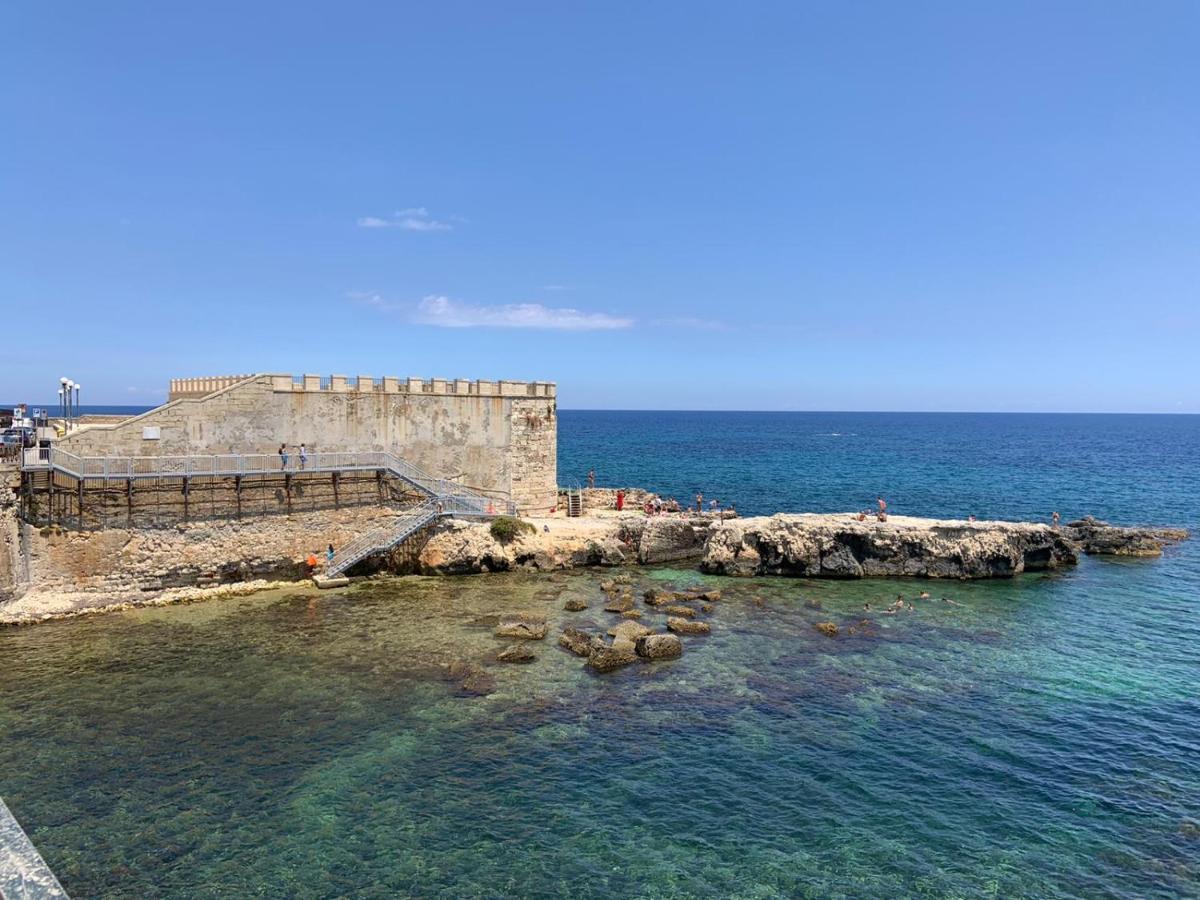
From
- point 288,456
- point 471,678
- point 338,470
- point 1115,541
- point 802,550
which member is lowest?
point 471,678

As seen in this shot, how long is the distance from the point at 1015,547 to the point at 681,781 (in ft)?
72.0

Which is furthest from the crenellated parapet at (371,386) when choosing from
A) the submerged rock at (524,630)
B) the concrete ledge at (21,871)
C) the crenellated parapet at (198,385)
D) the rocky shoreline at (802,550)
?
the concrete ledge at (21,871)

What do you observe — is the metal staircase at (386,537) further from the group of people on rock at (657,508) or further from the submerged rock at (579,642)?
the group of people on rock at (657,508)

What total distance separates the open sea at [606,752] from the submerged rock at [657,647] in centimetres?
54

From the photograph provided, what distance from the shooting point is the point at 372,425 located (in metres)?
28.2

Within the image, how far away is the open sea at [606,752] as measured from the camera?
11234 mm

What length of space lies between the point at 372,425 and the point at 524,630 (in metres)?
11.5

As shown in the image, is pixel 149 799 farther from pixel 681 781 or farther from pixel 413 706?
pixel 681 781

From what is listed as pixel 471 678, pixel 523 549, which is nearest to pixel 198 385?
pixel 523 549

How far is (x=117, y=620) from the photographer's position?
21656 mm

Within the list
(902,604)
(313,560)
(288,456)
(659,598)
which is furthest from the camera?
(313,560)

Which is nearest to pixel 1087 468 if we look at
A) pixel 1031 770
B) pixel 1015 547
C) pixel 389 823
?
pixel 1015 547

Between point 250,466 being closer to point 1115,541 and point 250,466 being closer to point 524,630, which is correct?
point 524,630

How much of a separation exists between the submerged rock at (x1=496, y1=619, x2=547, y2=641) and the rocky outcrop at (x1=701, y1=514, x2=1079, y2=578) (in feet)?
33.6
